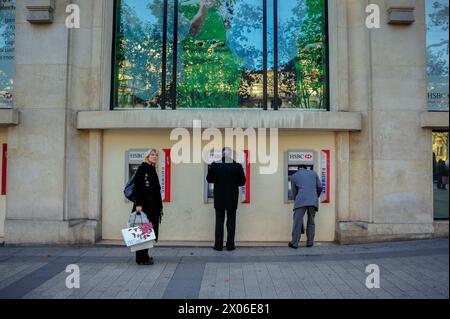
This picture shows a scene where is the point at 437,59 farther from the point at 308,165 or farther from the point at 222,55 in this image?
the point at 222,55

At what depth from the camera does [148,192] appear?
7008 millimetres

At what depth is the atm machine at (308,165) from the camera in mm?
9117

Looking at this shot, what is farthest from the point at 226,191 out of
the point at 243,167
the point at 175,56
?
the point at 175,56

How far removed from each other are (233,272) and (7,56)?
6.39m

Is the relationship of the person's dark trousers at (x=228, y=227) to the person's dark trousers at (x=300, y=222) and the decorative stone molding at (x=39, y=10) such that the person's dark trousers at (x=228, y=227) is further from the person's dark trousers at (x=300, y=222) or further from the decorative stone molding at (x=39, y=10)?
the decorative stone molding at (x=39, y=10)

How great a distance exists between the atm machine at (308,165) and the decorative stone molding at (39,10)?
534 cm

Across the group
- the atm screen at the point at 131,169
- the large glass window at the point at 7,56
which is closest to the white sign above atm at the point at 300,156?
the atm screen at the point at 131,169

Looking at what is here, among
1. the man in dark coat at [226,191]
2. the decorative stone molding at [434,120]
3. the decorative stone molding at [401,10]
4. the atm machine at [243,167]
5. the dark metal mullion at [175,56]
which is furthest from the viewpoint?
the dark metal mullion at [175,56]

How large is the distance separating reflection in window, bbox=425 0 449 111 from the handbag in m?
5.96

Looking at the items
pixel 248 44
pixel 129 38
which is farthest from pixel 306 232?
pixel 129 38

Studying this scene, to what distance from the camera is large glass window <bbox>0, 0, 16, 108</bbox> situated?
29.9ft

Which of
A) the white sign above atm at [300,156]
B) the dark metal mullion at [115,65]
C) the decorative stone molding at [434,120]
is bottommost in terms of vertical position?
the white sign above atm at [300,156]
